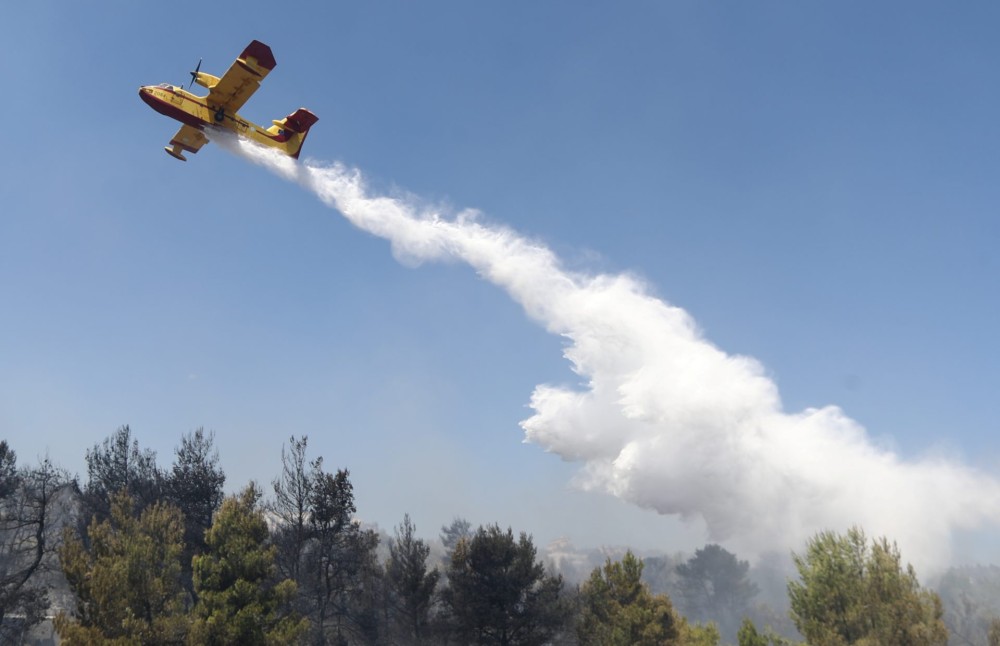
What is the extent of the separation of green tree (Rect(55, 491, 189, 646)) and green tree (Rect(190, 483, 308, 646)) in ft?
2.33

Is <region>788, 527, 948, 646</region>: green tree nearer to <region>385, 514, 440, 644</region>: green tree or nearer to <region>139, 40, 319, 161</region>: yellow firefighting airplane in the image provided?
<region>385, 514, 440, 644</region>: green tree

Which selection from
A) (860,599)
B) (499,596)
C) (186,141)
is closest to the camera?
(860,599)

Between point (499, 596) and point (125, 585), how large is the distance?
64.4 ft

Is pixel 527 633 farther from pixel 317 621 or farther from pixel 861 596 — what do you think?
pixel 861 596

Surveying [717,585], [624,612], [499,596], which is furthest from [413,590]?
[717,585]

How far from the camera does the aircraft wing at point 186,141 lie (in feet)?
116

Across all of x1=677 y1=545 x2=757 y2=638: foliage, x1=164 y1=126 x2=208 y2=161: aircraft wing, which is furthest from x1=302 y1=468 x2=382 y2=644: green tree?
x1=677 y1=545 x2=757 y2=638: foliage

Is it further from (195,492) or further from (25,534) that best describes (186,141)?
(25,534)

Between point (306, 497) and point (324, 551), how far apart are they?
331 cm

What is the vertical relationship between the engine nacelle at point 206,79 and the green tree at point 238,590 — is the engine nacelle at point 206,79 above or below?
above

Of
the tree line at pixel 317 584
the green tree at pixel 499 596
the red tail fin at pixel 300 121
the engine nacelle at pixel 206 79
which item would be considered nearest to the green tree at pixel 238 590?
the tree line at pixel 317 584

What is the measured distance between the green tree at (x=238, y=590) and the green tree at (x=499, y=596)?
14039 millimetres

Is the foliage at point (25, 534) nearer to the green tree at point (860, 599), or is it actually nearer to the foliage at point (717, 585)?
the green tree at point (860, 599)

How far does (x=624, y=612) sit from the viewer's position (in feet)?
93.6
